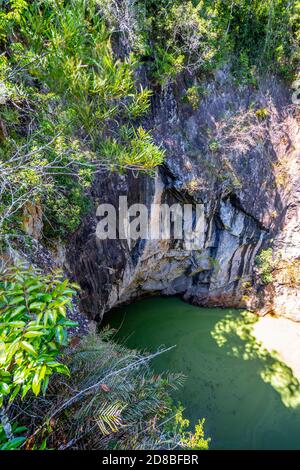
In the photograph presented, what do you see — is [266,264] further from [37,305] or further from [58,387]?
[37,305]

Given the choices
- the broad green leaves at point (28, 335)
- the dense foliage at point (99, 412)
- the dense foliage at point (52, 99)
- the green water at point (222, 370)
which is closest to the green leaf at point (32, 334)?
the broad green leaves at point (28, 335)

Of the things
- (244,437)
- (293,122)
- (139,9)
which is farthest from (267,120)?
(244,437)

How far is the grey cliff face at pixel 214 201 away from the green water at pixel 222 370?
0.47 meters

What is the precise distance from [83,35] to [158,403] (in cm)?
361

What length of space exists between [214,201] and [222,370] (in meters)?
3.49

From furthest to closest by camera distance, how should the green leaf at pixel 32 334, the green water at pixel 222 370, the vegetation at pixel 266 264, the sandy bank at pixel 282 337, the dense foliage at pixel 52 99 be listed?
1. the vegetation at pixel 266 264
2. the sandy bank at pixel 282 337
3. the green water at pixel 222 370
4. the dense foliage at pixel 52 99
5. the green leaf at pixel 32 334

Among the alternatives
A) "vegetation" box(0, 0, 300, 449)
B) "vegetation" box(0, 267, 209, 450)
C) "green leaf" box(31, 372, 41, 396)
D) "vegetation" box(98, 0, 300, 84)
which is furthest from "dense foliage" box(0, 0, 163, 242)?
"green leaf" box(31, 372, 41, 396)

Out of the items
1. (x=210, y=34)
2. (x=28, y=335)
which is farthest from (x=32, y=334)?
(x=210, y=34)

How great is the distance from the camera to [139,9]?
3676 mm

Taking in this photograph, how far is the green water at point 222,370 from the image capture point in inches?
159

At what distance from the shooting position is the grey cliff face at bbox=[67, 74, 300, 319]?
412 centimetres

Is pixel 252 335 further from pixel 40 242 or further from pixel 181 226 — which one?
pixel 40 242

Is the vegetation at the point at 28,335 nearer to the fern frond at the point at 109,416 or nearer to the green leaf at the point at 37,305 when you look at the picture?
the green leaf at the point at 37,305

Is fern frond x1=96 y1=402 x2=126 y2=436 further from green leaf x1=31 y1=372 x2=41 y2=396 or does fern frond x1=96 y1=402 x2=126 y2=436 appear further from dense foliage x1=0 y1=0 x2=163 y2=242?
dense foliage x1=0 y1=0 x2=163 y2=242
